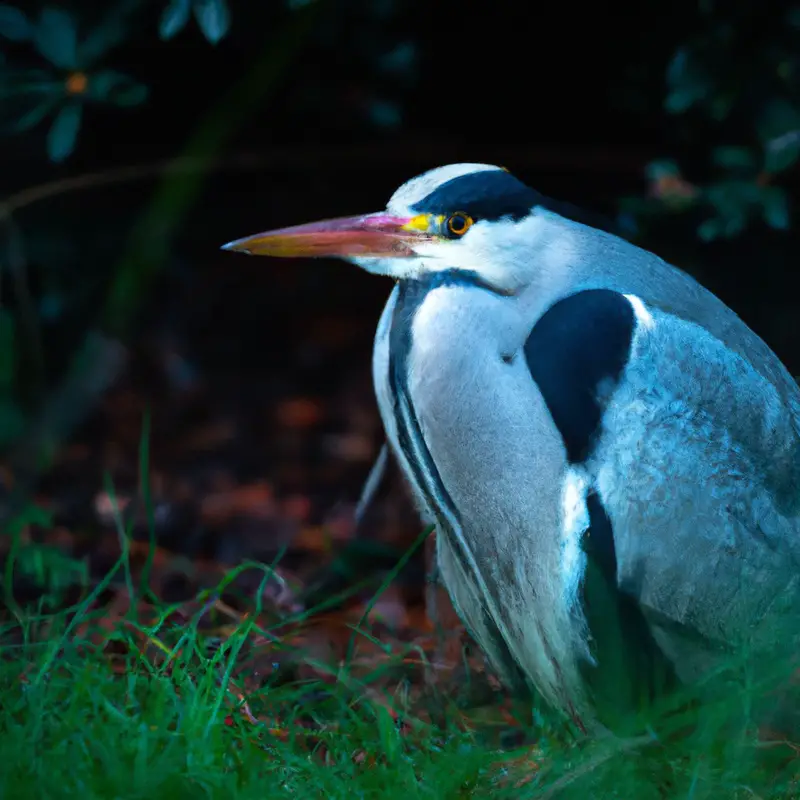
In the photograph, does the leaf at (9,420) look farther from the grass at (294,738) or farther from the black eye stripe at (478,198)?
the black eye stripe at (478,198)

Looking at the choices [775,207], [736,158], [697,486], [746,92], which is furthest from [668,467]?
[746,92]

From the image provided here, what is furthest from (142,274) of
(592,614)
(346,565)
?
(592,614)

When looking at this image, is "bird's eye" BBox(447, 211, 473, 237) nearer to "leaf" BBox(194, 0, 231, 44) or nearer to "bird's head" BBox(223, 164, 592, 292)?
"bird's head" BBox(223, 164, 592, 292)

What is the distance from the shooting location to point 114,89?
3242 millimetres

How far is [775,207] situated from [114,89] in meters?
1.81

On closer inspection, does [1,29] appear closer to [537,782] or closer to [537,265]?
[537,265]

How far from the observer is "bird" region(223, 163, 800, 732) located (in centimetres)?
217

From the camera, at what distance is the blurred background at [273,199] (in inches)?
128

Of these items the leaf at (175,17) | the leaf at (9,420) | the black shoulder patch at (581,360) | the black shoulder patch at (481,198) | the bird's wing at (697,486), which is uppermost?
the leaf at (175,17)

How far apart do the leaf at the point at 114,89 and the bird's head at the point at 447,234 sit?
112 centimetres

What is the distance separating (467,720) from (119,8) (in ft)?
6.89

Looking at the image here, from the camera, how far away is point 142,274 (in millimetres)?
4141

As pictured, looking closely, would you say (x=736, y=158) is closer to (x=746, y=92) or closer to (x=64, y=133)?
(x=746, y=92)

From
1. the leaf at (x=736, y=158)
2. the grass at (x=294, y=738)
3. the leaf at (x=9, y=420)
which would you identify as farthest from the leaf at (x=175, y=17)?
the leaf at (x=736, y=158)
